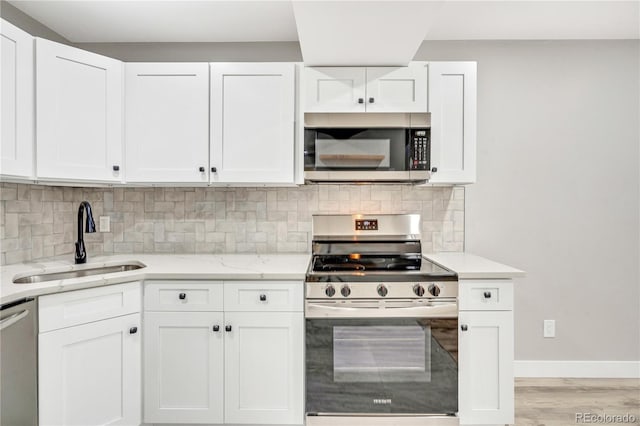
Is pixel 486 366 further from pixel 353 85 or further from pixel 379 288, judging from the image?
pixel 353 85

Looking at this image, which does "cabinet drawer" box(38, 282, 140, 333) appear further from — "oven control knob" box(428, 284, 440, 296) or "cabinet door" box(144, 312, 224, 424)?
"oven control knob" box(428, 284, 440, 296)

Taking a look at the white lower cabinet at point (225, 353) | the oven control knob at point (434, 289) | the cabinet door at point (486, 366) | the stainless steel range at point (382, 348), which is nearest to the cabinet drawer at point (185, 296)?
the white lower cabinet at point (225, 353)

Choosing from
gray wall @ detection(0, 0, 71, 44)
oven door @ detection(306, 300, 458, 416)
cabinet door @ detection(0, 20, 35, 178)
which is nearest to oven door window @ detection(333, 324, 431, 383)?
oven door @ detection(306, 300, 458, 416)

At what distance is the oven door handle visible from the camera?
2.05m

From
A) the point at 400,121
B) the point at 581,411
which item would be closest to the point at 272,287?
the point at 400,121

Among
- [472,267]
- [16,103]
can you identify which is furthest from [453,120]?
[16,103]

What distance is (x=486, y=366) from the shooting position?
2072mm

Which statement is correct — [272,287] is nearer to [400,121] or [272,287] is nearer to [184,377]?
[184,377]

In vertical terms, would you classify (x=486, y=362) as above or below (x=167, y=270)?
below

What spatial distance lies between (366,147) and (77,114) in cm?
162

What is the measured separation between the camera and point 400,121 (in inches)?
91.8

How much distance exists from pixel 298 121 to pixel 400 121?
2.00ft

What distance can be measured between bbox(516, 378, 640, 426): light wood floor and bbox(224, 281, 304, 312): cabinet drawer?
147 centimetres

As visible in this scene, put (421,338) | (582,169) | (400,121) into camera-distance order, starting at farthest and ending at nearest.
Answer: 1. (582,169)
2. (400,121)
3. (421,338)
